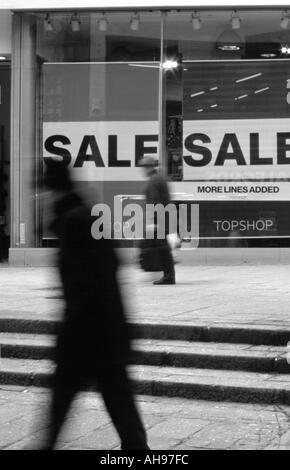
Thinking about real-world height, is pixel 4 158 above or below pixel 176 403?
above

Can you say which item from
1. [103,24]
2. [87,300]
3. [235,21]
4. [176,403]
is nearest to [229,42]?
[235,21]

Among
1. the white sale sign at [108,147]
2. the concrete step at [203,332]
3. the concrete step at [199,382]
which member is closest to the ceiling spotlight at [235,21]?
the white sale sign at [108,147]

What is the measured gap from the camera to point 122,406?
4.30m

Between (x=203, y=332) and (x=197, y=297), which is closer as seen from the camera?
(x=203, y=332)

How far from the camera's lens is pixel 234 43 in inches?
600

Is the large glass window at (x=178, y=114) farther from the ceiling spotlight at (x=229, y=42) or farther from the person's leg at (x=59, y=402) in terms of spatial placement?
the person's leg at (x=59, y=402)

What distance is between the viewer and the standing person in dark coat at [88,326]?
4320 millimetres

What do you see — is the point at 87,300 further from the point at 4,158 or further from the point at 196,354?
the point at 4,158

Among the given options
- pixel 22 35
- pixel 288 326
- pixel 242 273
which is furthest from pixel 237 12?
pixel 288 326

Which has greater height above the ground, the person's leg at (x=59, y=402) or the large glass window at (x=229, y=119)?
the large glass window at (x=229, y=119)

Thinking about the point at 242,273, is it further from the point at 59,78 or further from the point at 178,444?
the point at 178,444

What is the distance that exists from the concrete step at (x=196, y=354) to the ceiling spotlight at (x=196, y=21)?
907 centimetres

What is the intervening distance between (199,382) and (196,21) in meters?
10.1

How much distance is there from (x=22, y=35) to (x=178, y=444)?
1185 centimetres
